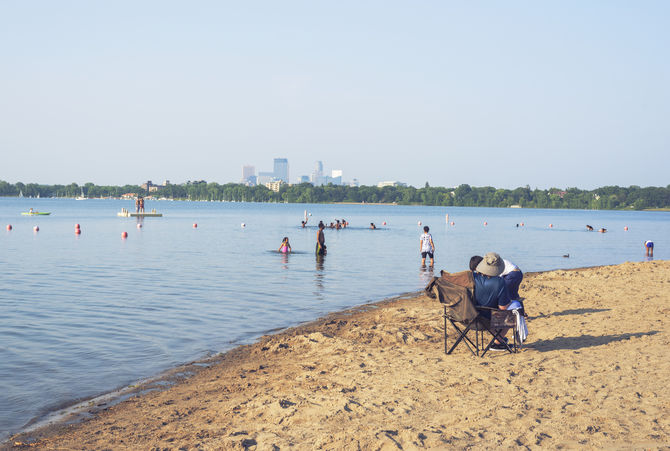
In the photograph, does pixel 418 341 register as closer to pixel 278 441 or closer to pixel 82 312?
pixel 278 441

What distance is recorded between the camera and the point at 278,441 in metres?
6.16

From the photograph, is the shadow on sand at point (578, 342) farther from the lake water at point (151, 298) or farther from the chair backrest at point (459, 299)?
the lake water at point (151, 298)

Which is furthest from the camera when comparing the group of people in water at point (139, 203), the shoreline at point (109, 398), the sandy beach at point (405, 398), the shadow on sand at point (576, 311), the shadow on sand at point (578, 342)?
the group of people in water at point (139, 203)

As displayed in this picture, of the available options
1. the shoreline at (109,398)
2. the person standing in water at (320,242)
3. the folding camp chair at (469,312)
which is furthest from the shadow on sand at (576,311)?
the person standing in water at (320,242)

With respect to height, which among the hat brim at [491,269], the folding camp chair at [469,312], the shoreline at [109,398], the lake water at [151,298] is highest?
the hat brim at [491,269]

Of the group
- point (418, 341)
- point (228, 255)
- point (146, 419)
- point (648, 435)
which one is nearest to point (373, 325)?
point (418, 341)

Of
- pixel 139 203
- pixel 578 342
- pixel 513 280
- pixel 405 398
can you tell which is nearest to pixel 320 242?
pixel 513 280

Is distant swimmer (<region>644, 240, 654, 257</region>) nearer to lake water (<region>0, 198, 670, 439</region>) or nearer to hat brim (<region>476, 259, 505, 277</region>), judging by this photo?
lake water (<region>0, 198, 670, 439</region>)

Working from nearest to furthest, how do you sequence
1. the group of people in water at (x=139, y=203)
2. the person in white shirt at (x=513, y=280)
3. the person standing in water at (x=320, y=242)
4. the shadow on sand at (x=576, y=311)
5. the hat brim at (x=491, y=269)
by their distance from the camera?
the hat brim at (x=491, y=269), the person in white shirt at (x=513, y=280), the shadow on sand at (x=576, y=311), the person standing in water at (x=320, y=242), the group of people in water at (x=139, y=203)

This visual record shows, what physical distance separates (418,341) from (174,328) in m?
6.18

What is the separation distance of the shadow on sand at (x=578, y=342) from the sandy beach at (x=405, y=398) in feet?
0.06

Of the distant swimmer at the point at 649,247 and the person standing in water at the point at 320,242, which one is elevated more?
the person standing in water at the point at 320,242

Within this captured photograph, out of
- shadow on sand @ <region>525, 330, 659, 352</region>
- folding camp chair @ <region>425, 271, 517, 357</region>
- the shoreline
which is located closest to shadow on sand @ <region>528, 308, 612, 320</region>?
shadow on sand @ <region>525, 330, 659, 352</region>

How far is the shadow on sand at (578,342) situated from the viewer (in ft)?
34.1
